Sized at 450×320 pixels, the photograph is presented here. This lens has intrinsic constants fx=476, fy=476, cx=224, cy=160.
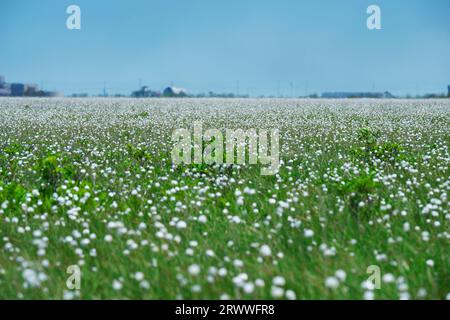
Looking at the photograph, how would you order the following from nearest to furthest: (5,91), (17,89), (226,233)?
(226,233) < (5,91) < (17,89)

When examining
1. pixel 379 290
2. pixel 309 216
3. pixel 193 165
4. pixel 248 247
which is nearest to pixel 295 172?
pixel 193 165

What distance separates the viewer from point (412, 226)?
526cm

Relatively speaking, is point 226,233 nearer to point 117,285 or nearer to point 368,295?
point 117,285

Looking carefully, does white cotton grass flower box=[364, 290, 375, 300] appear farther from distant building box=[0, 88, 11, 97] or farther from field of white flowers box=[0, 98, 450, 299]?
distant building box=[0, 88, 11, 97]

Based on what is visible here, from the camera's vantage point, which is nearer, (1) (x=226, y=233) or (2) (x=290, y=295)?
(2) (x=290, y=295)

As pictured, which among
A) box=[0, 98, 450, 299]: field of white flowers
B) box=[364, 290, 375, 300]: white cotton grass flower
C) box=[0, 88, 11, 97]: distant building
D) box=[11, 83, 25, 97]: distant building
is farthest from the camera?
box=[11, 83, 25, 97]: distant building

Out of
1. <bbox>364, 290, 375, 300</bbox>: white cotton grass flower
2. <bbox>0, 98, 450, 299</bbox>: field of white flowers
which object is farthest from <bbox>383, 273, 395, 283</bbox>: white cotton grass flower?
<bbox>364, 290, 375, 300</bbox>: white cotton grass flower

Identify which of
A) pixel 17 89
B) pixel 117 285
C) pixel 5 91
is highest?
pixel 17 89

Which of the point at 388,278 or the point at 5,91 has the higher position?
the point at 5,91

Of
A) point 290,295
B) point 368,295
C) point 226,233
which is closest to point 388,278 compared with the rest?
point 368,295

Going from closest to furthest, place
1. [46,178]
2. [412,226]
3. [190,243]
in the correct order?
[190,243] → [412,226] → [46,178]

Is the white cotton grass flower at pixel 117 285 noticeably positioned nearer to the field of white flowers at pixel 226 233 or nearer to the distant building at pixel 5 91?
the field of white flowers at pixel 226 233
